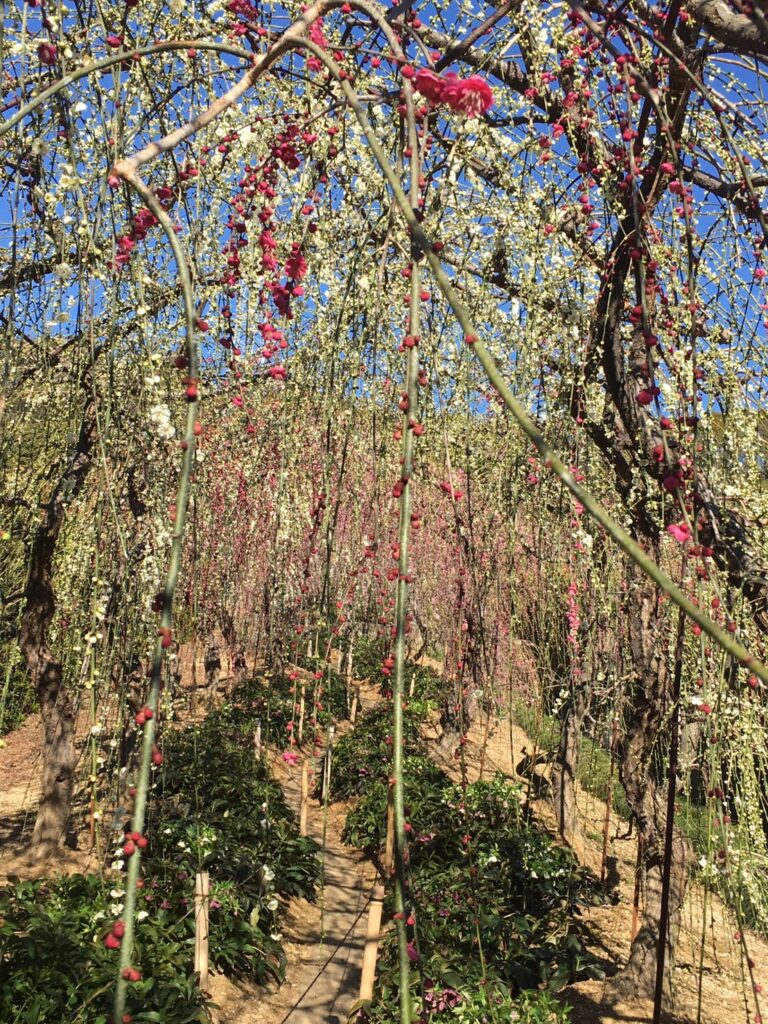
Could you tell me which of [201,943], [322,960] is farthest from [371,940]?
[322,960]

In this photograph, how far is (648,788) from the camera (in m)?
3.82

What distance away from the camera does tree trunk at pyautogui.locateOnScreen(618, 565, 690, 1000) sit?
12.1ft

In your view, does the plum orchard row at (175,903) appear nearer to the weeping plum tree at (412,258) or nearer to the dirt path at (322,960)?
the dirt path at (322,960)

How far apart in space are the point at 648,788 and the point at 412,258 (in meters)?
3.62

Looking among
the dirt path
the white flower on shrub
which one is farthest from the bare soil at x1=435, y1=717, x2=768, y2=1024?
the white flower on shrub

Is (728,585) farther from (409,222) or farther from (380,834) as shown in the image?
(380,834)

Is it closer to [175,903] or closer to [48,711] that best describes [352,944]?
[175,903]

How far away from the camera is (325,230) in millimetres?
2219

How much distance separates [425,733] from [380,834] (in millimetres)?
3436

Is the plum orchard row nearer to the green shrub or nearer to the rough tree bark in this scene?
the green shrub

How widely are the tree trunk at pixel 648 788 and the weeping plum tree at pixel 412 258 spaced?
0.02 m

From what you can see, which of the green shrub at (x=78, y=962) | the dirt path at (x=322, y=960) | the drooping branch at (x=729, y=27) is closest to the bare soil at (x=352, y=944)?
the dirt path at (x=322, y=960)

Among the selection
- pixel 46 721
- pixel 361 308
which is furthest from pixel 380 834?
pixel 361 308

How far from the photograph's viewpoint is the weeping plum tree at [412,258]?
1.07 m
